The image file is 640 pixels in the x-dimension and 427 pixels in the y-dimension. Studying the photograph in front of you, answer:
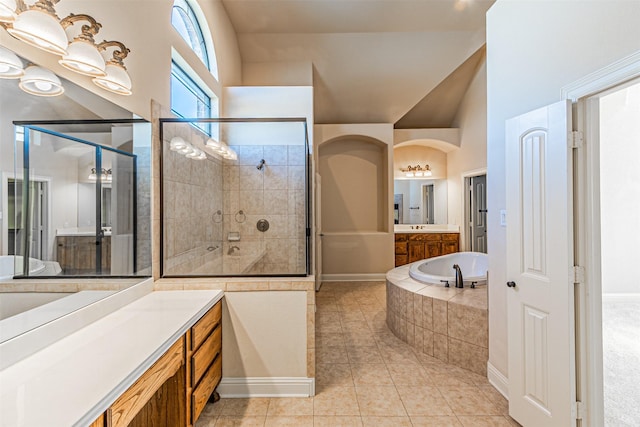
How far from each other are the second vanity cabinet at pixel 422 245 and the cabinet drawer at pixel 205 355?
4.56 m

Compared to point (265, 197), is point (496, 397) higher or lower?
lower

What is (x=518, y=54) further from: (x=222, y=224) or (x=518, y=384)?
(x=222, y=224)

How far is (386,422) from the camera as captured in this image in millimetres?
1846

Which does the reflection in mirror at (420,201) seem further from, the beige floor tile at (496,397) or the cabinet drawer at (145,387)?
the cabinet drawer at (145,387)

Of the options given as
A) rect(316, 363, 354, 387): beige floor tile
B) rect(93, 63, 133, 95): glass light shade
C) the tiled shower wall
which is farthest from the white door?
rect(93, 63, 133, 95): glass light shade

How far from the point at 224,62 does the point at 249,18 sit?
32.4 inches

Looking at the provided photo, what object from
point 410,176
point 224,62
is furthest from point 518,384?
point 410,176

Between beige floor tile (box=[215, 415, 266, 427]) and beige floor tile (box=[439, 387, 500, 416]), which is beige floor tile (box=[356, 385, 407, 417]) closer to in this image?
beige floor tile (box=[439, 387, 500, 416])

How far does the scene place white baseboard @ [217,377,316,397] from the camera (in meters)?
2.09

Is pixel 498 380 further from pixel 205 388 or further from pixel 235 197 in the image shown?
pixel 235 197

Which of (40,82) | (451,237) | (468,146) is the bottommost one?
(451,237)

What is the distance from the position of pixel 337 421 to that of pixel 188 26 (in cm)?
368

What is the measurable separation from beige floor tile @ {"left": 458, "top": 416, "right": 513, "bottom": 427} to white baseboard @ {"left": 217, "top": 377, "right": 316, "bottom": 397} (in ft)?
3.30

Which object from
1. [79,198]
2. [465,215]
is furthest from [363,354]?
[465,215]
